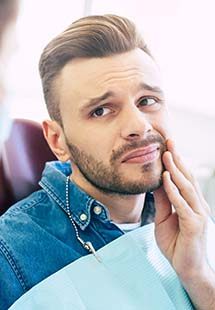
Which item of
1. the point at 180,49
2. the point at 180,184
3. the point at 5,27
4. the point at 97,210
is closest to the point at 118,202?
the point at 97,210

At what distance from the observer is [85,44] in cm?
96

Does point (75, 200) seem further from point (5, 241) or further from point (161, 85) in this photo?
point (161, 85)

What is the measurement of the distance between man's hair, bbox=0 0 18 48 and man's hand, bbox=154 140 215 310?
2.19 ft

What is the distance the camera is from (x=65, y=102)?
3.25ft

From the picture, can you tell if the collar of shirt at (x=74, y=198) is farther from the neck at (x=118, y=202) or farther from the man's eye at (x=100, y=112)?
the man's eye at (x=100, y=112)

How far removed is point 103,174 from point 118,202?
96 millimetres

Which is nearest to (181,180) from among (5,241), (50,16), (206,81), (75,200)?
(75,200)

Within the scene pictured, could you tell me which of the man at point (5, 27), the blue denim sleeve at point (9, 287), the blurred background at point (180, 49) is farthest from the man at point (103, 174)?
the blurred background at point (180, 49)

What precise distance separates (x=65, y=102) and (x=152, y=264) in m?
0.40

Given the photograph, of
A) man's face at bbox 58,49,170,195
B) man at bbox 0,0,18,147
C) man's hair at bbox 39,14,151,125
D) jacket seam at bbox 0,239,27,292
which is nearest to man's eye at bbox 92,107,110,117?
man's face at bbox 58,49,170,195

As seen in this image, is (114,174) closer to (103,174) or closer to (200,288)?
(103,174)

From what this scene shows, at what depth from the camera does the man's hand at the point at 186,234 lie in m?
0.90

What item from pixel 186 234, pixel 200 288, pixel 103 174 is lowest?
pixel 200 288

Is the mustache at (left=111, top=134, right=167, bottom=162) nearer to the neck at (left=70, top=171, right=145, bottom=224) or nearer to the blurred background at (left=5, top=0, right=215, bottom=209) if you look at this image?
the neck at (left=70, top=171, right=145, bottom=224)
